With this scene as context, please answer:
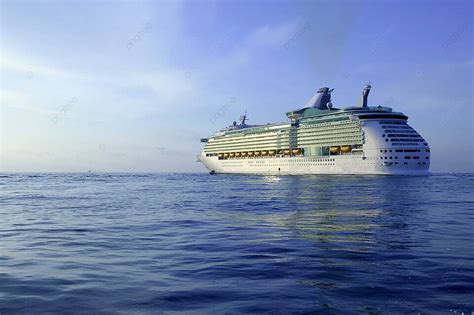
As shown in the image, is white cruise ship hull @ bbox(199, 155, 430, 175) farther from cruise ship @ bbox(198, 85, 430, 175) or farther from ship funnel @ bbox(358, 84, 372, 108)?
ship funnel @ bbox(358, 84, 372, 108)

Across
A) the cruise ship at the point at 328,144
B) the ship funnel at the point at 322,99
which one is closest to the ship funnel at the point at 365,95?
the cruise ship at the point at 328,144

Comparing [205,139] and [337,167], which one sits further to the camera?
[205,139]

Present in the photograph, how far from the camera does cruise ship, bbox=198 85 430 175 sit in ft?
284

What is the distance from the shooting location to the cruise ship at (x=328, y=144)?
86.6m

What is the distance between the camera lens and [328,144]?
98.3 meters

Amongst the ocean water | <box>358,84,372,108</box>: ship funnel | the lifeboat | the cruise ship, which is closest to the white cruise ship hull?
the cruise ship

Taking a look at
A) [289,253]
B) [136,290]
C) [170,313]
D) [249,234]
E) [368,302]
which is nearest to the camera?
[170,313]

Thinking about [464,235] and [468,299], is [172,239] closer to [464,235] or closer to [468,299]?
[468,299]

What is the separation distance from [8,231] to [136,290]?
38.0 ft

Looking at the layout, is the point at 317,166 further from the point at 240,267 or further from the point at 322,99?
the point at 240,267

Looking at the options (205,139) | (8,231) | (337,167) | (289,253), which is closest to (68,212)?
(8,231)

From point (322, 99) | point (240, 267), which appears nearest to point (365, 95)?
point (322, 99)

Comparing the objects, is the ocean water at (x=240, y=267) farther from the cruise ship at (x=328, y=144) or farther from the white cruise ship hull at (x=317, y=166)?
the cruise ship at (x=328, y=144)

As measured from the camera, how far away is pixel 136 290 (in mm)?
7906
